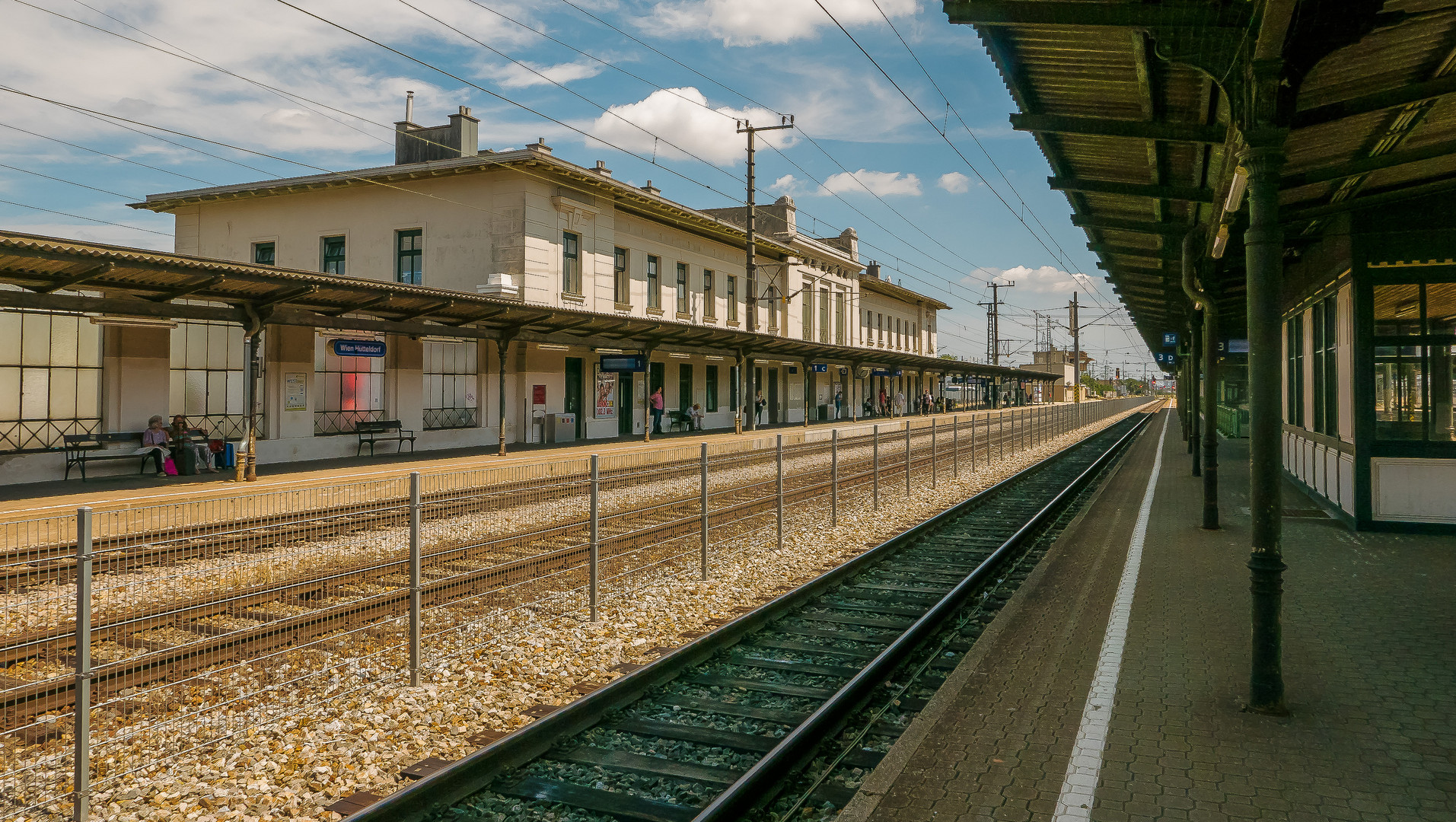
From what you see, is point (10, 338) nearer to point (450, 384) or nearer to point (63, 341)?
point (63, 341)

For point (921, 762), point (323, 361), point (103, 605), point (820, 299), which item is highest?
point (820, 299)

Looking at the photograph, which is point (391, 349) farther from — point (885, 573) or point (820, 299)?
point (820, 299)

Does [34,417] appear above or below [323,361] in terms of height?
below

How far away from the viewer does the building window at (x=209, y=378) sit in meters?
19.0

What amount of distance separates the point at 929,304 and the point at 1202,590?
2618 inches

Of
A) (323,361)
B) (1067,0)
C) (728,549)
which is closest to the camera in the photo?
(1067,0)

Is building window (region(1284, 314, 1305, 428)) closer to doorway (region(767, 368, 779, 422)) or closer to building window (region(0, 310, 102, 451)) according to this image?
building window (region(0, 310, 102, 451))

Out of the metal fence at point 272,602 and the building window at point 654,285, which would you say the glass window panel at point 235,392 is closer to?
the metal fence at point 272,602

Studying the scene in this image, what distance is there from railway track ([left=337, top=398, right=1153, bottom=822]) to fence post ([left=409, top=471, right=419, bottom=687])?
1308mm

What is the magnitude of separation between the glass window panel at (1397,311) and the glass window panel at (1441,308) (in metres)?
0.09

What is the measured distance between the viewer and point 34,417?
1639 cm

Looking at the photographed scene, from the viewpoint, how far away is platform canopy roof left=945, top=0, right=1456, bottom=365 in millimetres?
5008

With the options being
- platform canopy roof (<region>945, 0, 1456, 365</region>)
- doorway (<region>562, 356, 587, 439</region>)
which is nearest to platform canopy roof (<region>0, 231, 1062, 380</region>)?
doorway (<region>562, 356, 587, 439</region>)

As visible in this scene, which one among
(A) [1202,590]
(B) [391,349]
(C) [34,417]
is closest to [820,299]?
(B) [391,349]
